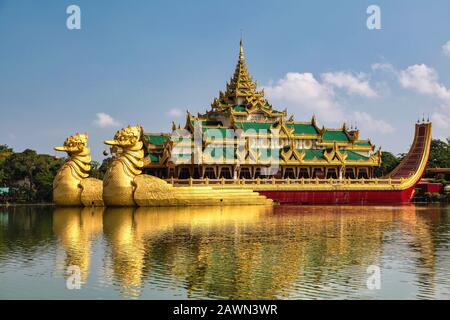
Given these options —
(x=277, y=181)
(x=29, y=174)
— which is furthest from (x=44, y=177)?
(x=277, y=181)

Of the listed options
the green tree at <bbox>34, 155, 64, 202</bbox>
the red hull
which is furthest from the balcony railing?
the green tree at <bbox>34, 155, 64, 202</bbox>

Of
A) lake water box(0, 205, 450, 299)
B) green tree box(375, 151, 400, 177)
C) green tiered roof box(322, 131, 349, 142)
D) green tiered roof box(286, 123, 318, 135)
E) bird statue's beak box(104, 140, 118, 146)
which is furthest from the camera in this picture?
green tree box(375, 151, 400, 177)

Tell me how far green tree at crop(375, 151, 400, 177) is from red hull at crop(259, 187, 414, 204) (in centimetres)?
1931

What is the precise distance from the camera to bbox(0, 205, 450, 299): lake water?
13508 mm

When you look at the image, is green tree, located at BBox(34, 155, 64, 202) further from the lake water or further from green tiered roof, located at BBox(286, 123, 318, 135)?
green tiered roof, located at BBox(286, 123, 318, 135)

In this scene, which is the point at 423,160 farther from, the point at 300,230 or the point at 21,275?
the point at 21,275

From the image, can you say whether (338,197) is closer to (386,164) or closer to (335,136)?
(335,136)

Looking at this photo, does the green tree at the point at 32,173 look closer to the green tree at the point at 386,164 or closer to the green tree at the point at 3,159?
the green tree at the point at 3,159

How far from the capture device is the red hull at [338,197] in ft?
136

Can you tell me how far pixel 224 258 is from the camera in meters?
17.4

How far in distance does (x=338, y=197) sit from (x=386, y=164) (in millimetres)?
25357

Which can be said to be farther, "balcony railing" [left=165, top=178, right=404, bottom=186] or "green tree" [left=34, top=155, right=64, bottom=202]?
"green tree" [left=34, top=155, right=64, bottom=202]
